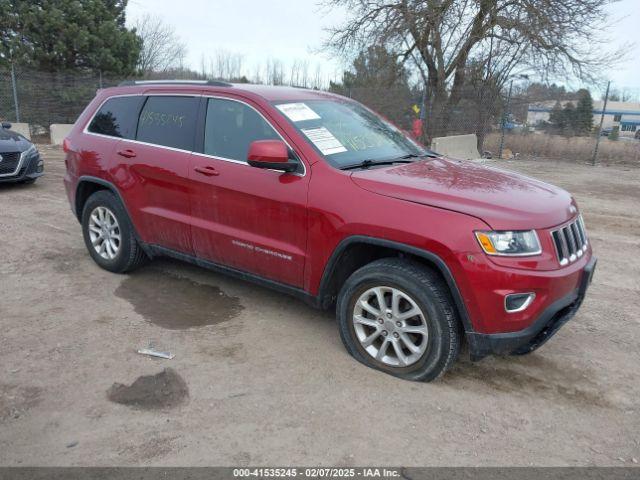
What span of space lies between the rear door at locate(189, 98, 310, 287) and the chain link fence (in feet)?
44.9

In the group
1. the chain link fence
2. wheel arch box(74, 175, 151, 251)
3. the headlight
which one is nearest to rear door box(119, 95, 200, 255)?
wheel arch box(74, 175, 151, 251)

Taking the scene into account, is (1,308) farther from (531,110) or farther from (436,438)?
(531,110)

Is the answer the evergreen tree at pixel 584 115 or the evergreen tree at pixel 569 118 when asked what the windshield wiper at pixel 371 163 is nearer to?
the evergreen tree at pixel 569 118

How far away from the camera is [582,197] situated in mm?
10094

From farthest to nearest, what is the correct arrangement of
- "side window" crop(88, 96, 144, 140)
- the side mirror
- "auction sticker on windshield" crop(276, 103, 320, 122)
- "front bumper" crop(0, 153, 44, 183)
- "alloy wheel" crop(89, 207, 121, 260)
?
"front bumper" crop(0, 153, 44, 183) → "alloy wheel" crop(89, 207, 121, 260) → "side window" crop(88, 96, 144, 140) → "auction sticker on windshield" crop(276, 103, 320, 122) → the side mirror

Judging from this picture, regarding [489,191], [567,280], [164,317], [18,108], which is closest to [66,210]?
[164,317]

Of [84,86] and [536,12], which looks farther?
[84,86]

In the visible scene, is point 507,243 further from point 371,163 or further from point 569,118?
point 569,118

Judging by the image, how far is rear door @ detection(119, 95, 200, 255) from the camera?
14.1ft

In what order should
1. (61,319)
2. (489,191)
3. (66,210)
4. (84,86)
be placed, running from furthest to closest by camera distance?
1. (84,86)
2. (66,210)
3. (61,319)
4. (489,191)

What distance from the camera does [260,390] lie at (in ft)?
10.5

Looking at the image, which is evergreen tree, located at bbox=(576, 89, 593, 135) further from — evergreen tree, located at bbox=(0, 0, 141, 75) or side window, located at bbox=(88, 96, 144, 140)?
side window, located at bbox=(88, 96, 144, 140)

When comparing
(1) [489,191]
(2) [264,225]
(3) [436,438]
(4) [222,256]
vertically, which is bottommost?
(3) [436,438]

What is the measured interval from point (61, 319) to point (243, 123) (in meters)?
2.10
